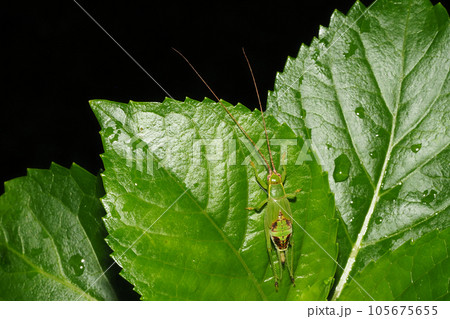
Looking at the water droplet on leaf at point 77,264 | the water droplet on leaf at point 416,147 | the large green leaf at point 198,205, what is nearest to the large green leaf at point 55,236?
the water droplet on leaf at point 77,264

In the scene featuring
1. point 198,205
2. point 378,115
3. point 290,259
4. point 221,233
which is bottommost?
point 290,259

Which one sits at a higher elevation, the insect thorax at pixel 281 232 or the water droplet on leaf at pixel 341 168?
the water droplet on leaf at pixel 341 168

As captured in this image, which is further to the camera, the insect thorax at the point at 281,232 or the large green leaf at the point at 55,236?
the large green leaf at the point at 55,236

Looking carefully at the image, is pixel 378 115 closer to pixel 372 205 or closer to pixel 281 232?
pixel 372 205

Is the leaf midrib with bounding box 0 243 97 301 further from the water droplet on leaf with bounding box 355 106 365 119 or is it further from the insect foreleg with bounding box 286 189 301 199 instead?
the water droplet on leaf with bounding box 355 106 365 119

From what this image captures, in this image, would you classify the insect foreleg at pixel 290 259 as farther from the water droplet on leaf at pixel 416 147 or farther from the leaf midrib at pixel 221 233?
the water droplet on leaf at pixel 416 147

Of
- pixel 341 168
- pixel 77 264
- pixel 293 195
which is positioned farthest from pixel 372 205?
pixel 77 264

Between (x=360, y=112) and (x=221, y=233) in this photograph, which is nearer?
(x=221, y=233)

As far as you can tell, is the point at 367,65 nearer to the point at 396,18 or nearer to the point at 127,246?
the point at 396,18

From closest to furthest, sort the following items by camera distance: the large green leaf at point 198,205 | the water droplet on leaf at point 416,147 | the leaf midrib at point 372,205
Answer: the large green leaf at point 198,205, the leaf midrib at point 372,205, the water droplet on leaf at point 416,147
